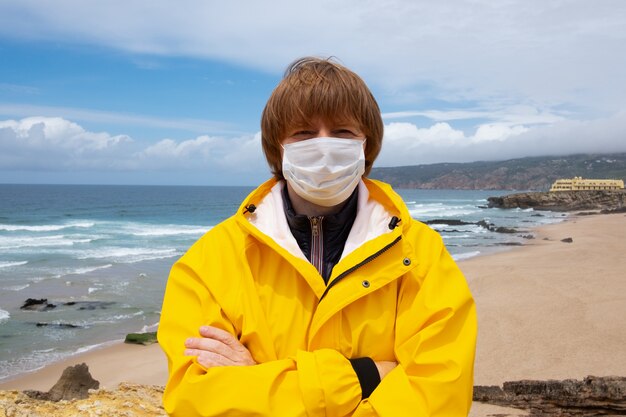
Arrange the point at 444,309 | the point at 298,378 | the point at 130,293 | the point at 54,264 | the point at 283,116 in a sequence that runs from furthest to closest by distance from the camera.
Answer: the point at 54,264 < the point at 130,293 < the point at 283,116 < the point at 444,309 < the point at 298,378

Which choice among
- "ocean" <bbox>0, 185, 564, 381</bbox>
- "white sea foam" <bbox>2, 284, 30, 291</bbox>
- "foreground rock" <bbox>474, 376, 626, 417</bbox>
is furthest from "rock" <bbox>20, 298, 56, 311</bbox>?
"foreground rock" <bbox>474, 376, 626, 417</bbox>

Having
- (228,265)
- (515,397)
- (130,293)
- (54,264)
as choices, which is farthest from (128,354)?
(54,264)

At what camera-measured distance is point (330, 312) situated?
6.55 ft

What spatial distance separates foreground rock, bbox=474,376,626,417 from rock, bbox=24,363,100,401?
394 centimetres

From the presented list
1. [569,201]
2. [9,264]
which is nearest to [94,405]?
[9,264]

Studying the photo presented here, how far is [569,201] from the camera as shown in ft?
237

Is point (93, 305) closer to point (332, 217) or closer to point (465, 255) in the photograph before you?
point (332, 217)

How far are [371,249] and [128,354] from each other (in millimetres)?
11065

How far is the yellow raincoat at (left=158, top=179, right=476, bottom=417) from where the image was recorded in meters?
1.92

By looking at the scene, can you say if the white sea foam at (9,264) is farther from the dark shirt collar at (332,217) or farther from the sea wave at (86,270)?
the dark shirt collar at (332,217)

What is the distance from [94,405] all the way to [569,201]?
7643 centimetres

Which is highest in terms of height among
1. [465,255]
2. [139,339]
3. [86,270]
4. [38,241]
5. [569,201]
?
[38,241]

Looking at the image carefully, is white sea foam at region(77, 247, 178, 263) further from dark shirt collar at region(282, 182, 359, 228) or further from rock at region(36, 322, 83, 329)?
dark shirt collar at region(282, 182, 359, 228)

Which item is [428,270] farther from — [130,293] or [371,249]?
[130,293]
